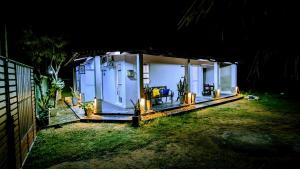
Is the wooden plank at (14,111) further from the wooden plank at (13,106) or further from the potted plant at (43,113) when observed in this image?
→ the potted plant at (43,113)

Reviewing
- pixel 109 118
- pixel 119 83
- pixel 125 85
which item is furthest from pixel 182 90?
pixel 109 118

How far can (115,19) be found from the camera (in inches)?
901

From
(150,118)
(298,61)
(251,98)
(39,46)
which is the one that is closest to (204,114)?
(150,118)

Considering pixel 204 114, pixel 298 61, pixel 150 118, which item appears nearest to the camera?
pixel 298 61

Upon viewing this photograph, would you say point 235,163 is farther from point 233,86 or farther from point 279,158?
point 233,86

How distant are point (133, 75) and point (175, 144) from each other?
6.14 meters

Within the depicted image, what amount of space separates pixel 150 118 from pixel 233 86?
11.9 m

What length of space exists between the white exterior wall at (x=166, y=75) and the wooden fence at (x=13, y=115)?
8337mm

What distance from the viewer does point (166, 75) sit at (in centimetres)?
1498

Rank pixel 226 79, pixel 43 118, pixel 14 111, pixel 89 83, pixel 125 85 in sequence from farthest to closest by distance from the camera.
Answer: pixel 226 79
pixel 89 83
pixel 125 85
pixel 43 118
pixel 14 111

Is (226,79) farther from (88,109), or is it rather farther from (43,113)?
(43,113)

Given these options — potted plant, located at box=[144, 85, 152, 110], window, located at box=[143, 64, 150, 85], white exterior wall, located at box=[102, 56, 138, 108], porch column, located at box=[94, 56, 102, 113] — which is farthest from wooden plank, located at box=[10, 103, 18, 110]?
window, located at box=[143, 64, 150, 85]

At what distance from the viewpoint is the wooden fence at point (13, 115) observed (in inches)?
173

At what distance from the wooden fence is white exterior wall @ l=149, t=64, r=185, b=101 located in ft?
27.4
